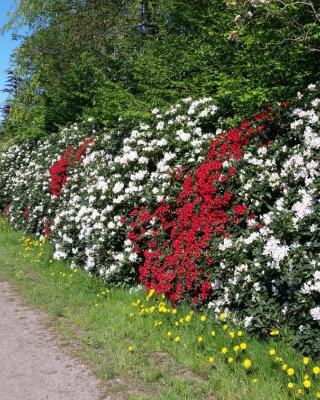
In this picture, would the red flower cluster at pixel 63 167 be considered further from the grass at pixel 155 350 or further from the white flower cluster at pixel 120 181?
the grass at pixel 155 350

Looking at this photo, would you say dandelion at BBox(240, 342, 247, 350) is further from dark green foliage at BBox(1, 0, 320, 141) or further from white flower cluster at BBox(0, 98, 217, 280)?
dark green foliage at BBox(1, 0, 320, 141)

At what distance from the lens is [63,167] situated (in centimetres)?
1218

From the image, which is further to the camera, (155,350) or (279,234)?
(155,350)

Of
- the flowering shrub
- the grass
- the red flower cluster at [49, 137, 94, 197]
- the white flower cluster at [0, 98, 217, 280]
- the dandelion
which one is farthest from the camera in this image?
the red flower cluster at [49, 137, 94, 197]

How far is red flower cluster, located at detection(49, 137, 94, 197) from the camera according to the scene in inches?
461

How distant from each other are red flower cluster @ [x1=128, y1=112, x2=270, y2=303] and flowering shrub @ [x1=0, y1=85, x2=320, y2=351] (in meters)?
0.02

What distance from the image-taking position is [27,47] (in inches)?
661

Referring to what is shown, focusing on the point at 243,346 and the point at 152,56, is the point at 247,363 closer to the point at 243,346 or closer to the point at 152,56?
the point at 243,346

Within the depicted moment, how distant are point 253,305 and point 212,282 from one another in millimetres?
840

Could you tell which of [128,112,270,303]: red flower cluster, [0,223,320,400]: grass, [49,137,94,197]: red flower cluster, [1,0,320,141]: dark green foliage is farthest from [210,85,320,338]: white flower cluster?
[49,137,94,197]: red flower cluster

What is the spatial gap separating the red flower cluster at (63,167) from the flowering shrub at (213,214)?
1489 millimetres

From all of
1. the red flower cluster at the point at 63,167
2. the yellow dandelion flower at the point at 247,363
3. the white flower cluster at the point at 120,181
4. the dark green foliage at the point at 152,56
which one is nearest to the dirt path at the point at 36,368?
the yellow dandelion flower at the point at 247,363

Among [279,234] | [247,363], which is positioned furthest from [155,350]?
[279,234]

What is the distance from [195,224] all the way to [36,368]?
2.58m
